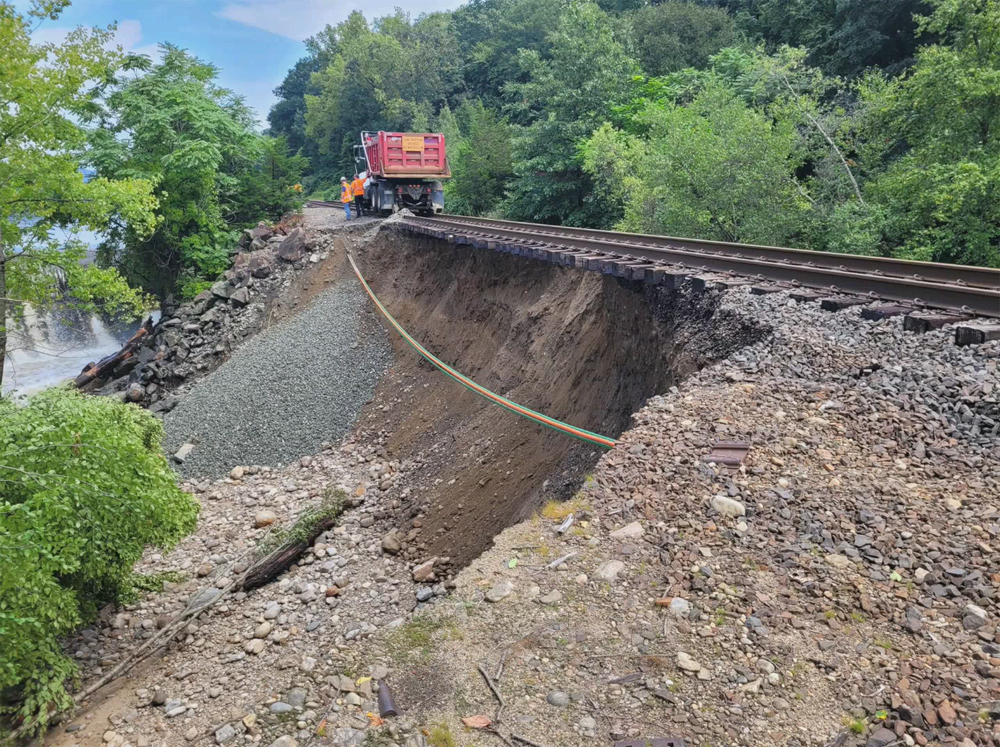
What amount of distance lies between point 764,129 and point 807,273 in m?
7.67

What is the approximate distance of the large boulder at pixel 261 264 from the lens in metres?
19.4

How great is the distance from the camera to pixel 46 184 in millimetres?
10891

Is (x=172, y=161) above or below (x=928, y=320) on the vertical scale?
above

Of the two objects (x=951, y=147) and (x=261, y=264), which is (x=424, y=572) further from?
(x=261, y=264)

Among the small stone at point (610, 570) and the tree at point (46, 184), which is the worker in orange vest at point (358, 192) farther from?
the small stone at point (610, 570)

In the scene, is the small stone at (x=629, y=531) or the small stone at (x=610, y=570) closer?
the small stone at (x=610, y=570)

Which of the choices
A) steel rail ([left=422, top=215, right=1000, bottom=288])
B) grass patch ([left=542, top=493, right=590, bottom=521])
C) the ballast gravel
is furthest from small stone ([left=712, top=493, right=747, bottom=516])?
the ballast gravel

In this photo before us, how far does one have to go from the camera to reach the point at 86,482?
211 inches

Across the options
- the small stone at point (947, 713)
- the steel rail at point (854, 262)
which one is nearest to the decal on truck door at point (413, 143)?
the steel rail at point (854, 262)

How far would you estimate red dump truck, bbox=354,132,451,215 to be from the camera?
21.5 m

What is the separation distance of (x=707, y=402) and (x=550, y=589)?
2.31 m

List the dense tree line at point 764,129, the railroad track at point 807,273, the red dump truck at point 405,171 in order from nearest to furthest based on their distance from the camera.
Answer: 1. the railroad track at point 807,273
2. the dense tree line at point 764,129
3. the red dump truck at point 405,171

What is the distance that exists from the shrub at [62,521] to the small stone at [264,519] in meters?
3.04

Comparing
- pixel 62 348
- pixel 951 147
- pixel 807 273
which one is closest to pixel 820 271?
pixel 807 273
